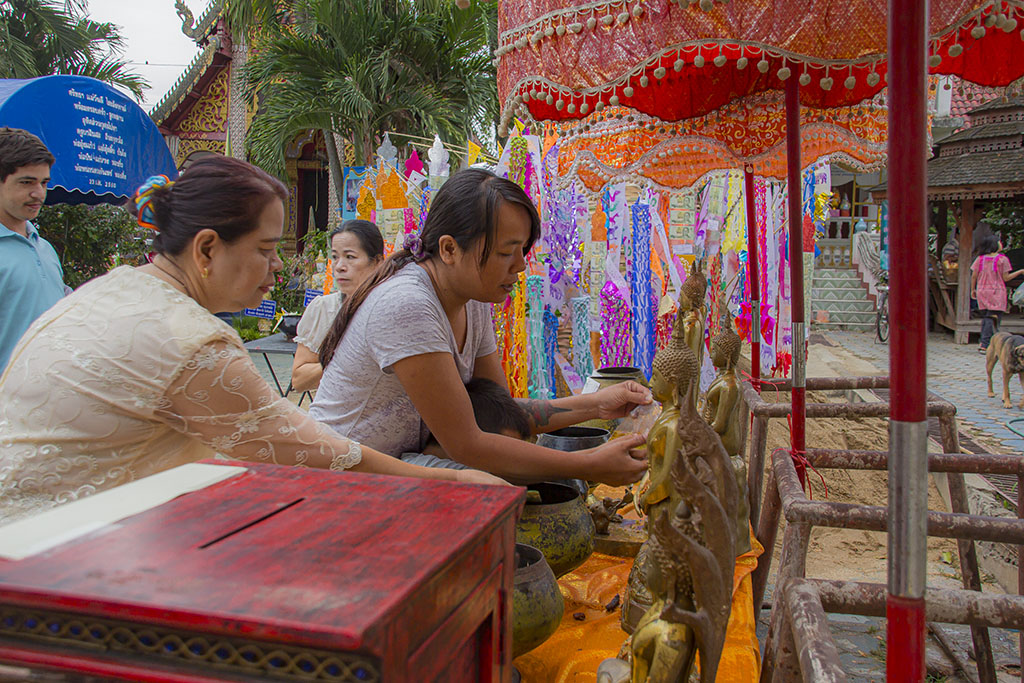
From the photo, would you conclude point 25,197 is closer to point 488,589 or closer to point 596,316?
point 488,589

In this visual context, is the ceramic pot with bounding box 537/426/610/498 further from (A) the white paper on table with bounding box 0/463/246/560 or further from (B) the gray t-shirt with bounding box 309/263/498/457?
(A) the white paper on table with bounding box 0/463/246/560

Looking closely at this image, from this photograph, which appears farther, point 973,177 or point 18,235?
point 973,177

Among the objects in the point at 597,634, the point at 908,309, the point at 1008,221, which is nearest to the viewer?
the point at 908,309

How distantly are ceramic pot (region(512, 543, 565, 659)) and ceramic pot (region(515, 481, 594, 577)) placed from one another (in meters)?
0.18

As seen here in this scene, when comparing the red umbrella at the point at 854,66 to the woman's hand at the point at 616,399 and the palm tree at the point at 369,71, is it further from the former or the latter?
the palm tree at the point at 369,71

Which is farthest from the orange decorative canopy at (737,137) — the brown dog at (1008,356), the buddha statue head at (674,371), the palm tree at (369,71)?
the palm tree at (369,71)


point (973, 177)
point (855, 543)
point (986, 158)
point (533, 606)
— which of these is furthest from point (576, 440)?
point (986, 158)

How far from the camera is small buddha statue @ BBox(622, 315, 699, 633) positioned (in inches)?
41.1

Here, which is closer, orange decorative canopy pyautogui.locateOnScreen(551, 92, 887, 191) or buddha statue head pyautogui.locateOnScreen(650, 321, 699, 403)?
buddha statue head pyautogui.locateOnScreen(650, 321, 699, 403)

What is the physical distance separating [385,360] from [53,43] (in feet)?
42.5

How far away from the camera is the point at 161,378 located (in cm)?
117

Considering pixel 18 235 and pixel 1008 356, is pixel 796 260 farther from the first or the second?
pixel 1008 356

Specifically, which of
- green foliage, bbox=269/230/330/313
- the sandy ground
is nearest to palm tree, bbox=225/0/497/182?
green foliage, bbox=269/230/330/313

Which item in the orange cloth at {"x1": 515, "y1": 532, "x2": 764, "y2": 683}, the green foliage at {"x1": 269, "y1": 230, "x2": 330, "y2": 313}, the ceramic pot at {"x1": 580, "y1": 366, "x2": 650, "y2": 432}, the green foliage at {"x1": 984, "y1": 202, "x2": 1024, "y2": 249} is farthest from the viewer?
the green foliage at {"x1": 984, "y1": 202, "x2": 1024, "y2": 249}
